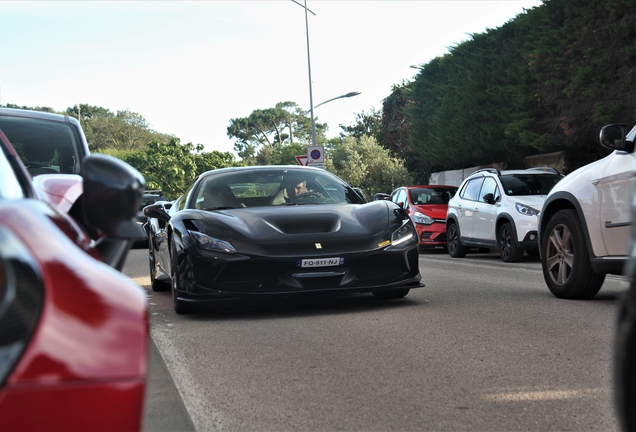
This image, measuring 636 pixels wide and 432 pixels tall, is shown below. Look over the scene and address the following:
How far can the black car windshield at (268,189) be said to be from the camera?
8383 mm

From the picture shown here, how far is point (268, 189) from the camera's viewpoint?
8625mm

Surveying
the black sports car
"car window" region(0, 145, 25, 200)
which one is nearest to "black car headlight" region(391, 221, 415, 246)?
the black sports car

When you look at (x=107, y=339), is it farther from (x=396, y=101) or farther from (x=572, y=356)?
(x=396, y=101)

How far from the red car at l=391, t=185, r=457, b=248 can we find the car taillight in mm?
17505

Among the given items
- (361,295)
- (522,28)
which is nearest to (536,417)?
(361,295)

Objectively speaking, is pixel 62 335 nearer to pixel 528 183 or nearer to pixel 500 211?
pixel 500 211

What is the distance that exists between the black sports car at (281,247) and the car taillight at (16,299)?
5.60 m

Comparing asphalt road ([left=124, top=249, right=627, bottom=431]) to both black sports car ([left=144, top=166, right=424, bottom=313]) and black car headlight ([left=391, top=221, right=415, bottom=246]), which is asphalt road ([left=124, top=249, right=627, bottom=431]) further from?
black car headlight ([left=391, top=221, right=415, bottom=246])

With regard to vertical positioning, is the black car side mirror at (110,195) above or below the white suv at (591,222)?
above

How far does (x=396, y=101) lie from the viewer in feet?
178

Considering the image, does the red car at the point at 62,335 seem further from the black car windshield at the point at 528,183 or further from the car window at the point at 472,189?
the car window at the point at 472,189

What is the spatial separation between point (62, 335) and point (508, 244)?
46.7ft

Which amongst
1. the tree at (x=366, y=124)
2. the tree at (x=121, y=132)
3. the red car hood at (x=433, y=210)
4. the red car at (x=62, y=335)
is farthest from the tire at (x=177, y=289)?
the tree at (x=121, y=132)

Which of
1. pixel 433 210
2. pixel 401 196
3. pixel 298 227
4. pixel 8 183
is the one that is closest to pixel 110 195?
pixel 8 183
